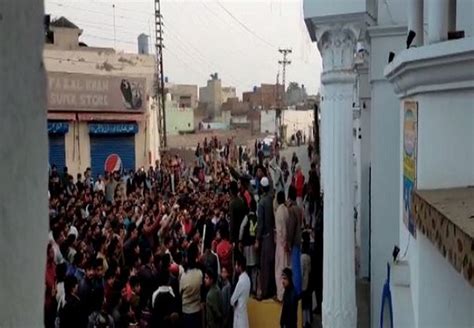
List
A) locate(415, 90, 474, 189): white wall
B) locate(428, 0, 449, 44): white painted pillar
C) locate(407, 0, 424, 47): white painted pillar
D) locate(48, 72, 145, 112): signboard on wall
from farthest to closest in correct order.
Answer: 1. locate(48, 72, 145, 112): signboard on wall
2. locate(407, 0, 424, 47): white painted pillar
3. locate(428, 0, 449, 44): white painted pillar
4. locate(415, 90, 474, 189): white wall

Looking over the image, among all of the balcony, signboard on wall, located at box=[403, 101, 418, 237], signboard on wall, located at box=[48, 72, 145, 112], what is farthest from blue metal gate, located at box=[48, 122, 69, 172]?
the balcony

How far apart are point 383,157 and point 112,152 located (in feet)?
64.8

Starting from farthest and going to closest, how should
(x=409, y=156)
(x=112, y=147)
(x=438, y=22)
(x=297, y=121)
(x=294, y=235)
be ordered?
(x=297, y=121) < (x=112, y=147) < (x=294, y=235) < (x=409, y=156) < (x=438, y=22)

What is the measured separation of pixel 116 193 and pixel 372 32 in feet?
35.1

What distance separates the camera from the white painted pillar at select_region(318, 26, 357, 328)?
6602 millimetres

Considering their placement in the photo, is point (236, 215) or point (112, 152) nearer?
point (236, 215)

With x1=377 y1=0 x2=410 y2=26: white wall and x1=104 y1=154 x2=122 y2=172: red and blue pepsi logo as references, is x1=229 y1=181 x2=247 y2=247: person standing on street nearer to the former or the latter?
x1=377 y1=0 x2=410 y2=26: white wall

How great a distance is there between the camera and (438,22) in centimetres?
362

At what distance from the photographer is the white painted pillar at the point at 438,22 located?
3.60 meters

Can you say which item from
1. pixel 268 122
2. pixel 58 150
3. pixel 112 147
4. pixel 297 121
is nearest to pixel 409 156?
pixel 58 150

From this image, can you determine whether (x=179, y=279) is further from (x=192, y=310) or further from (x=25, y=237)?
(x=25, y=237)

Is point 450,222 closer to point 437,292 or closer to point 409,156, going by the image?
point 437,292

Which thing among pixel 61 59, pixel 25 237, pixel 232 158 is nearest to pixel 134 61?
pixel 61 59

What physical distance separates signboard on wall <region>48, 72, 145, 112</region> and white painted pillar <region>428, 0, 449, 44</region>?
20.3 meters
